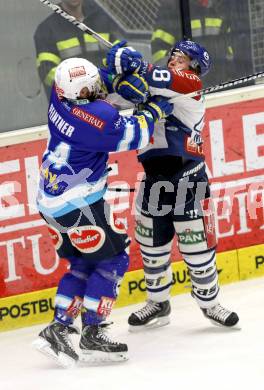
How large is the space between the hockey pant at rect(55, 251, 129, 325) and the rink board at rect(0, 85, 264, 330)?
77 centimetres

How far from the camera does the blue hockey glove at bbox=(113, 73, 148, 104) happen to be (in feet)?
16.0

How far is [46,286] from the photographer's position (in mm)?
5844

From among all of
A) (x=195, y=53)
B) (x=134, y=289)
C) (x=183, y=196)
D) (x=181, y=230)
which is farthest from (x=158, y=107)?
(x=134, y=289)

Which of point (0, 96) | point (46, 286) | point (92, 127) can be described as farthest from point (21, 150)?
point (92, 127)

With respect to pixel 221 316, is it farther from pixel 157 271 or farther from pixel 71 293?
pixel 71 293

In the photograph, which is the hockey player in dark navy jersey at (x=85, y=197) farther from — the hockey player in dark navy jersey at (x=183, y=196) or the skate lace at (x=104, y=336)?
the hockey player in dark navy jersey at (x=183, y=196)

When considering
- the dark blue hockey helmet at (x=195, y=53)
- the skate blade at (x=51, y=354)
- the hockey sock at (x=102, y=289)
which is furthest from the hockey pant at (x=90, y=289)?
the dark blue hockey helmet at (x=195, y=53)

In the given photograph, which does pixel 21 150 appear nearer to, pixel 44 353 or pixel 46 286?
pixel 46 286

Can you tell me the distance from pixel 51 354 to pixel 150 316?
2.57 ft

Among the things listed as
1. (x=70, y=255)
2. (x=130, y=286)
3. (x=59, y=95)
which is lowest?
(x=130, y=286)

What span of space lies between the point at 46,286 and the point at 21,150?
70cm

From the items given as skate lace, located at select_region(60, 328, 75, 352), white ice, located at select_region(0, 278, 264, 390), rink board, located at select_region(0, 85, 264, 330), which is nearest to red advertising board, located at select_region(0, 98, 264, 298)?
rink board, located at select_region(0, 85, 264, 330)

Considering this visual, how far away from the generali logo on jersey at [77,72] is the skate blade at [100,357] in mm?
1194

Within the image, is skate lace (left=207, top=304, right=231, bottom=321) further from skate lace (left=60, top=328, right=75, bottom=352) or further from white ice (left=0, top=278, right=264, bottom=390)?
skate lace (left=60, top=328, right=75, bottom=352)
